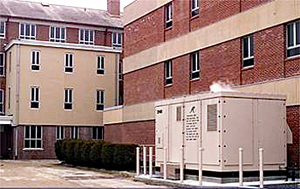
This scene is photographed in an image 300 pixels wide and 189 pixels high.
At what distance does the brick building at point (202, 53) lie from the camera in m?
22.6

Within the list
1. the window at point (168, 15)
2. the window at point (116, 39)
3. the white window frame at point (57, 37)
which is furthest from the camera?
the window at point (116, 39)

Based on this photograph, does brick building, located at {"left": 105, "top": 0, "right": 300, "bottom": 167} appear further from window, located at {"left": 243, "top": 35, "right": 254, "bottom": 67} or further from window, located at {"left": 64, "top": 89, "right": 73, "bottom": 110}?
window, located at {"left": 64, "top": 89, "right": 73, "bottom": 110}

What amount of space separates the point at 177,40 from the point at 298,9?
10910mm

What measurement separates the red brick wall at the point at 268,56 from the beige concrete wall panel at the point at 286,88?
11.3 inches

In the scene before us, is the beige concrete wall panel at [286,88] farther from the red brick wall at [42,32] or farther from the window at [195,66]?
the red brick wall at [42,32]

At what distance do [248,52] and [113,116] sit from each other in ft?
60.2

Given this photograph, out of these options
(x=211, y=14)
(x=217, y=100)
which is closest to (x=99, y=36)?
(x=211, y=14)

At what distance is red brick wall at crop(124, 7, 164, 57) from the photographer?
1364 inches

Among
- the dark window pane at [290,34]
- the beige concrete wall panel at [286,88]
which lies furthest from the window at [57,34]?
the dark window pane at [290,34]

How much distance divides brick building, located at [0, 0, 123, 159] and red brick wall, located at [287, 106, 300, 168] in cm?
2860

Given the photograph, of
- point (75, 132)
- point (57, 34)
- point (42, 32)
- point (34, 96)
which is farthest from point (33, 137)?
point (57, 34)

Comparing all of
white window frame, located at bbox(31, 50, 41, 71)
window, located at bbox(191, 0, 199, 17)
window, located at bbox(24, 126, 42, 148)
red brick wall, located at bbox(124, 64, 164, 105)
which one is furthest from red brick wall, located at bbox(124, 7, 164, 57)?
window, located at bbox(24, 126, 42, 148)

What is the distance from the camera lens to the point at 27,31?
52.0m

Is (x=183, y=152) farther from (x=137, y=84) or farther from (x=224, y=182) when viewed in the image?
(x=137, y=84)
